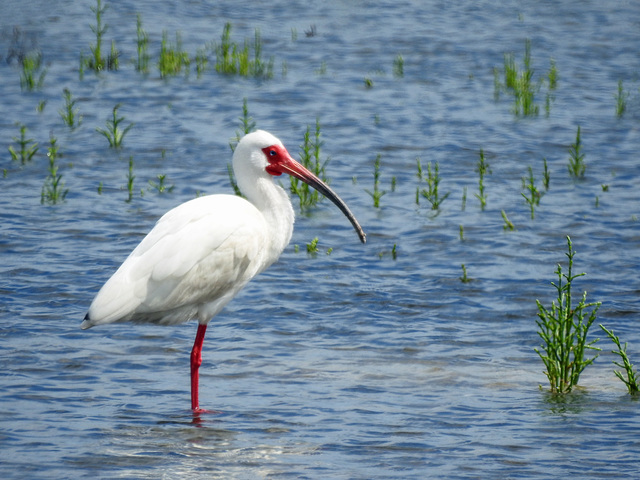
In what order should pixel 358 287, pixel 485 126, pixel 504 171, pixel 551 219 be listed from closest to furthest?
1. pixel 358 287
2. pixel 551 219
3. pixel 504 171
4. pixel 485 126

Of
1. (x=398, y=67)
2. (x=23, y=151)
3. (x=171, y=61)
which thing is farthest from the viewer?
(x=398, y=67)

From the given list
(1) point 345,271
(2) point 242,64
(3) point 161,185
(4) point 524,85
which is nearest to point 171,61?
(2) point 242,64

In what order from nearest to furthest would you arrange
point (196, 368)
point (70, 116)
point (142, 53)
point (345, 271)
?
point (196, 368) → point (345, 271) → point (70, 116) → point (142, 53)

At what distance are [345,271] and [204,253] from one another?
9.62 feet

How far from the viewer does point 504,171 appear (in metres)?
12.6

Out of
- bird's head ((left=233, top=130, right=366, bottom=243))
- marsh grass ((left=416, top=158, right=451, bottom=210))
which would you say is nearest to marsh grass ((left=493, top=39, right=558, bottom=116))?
marsh grass ((left=416, top=158, right=451, bottom=210))

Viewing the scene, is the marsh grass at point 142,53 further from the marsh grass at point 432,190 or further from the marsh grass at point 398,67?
the marsh grass at point 432,190

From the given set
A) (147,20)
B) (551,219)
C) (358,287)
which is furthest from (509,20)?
(358,287)

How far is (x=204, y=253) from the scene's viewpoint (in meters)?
7.18

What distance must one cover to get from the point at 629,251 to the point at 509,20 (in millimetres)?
10270

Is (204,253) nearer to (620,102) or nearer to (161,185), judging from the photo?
(161,185)

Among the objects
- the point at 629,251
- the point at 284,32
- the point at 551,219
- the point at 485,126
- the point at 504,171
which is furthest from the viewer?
the point at 284,32

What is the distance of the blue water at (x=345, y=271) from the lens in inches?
259

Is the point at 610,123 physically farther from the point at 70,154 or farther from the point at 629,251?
the point at 70,154
